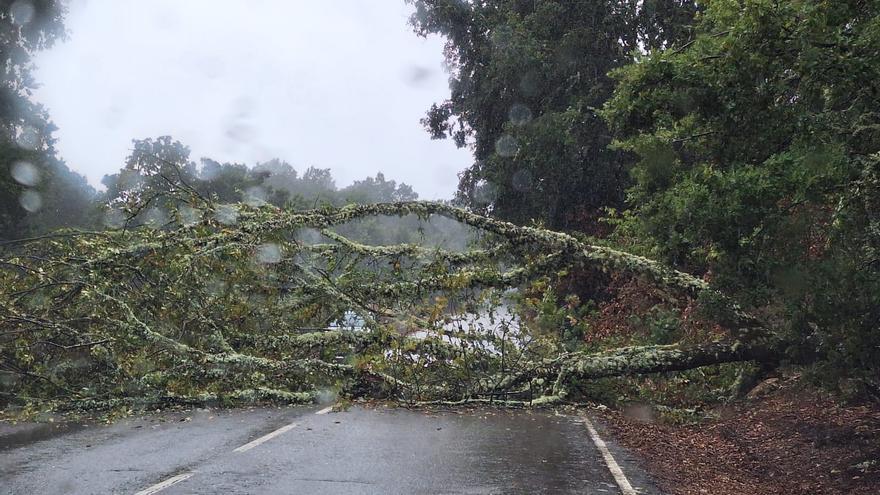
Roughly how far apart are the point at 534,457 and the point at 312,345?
3.00 m

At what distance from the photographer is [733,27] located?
7.12 metres

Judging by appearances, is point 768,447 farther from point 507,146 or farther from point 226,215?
point 507,146

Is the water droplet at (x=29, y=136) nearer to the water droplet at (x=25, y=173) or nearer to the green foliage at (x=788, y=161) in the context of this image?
the water droplet at (x=25, y=173)

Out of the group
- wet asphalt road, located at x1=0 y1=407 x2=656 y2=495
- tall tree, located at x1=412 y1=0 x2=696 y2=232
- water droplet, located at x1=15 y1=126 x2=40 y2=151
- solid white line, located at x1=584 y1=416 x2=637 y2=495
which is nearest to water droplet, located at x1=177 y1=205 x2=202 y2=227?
wet asphalt road, located at x1=0 y1=407 x2=656 y2=495

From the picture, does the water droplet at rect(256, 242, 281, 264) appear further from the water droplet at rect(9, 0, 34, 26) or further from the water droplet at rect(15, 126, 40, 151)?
the water droplet at rect(15, 126, 40, 151)

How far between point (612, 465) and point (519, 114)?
17.1 meters

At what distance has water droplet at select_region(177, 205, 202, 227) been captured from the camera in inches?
406

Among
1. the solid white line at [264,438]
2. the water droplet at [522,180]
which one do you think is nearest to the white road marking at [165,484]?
the solid white line at [264,438]

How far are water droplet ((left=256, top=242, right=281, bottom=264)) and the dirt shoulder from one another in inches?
204

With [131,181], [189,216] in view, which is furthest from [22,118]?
[189,216]

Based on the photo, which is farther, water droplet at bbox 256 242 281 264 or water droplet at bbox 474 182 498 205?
water droplet at bbox 474 182 498 205

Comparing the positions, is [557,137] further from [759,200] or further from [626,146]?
[759,200]

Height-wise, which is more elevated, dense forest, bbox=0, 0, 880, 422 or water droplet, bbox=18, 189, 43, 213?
water droplet, bbox=18, 189, 43, 213

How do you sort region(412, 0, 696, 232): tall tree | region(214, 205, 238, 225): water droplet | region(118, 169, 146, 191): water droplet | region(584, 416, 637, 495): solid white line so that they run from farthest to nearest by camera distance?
region(412, 0, 696, 232): tall tree → region(118, 169, 146, 191): water droplet → region(214, 205, 238, 225): water droplet → region(584, 416, 637, 495): solid white line
